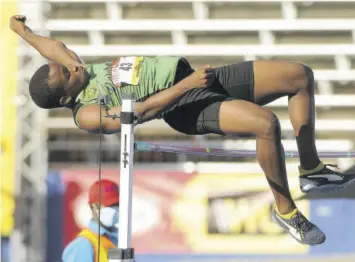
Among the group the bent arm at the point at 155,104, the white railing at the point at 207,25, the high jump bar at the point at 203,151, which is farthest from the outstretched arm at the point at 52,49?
the white railing at the point at 207,25

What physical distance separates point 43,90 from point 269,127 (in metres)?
0.71

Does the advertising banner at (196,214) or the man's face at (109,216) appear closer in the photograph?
the man's face at (109,216)

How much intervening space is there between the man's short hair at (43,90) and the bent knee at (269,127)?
2.10 feet

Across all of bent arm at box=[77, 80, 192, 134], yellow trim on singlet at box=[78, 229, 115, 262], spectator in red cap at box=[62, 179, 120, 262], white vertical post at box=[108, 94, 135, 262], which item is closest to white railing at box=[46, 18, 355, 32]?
spectator in red cap at box=[62, 179, 120, 262]

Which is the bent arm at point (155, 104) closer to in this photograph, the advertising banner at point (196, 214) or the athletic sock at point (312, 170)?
the athletic sock at point (312, 170)

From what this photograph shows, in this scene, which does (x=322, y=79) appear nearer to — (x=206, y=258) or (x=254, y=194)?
(x=254, y=194)

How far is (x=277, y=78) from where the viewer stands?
2607 millimetres

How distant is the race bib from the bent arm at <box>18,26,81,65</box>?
0.72 feet

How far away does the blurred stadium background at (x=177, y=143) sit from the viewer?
4922 millimetres

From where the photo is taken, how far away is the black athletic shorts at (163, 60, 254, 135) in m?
2.52

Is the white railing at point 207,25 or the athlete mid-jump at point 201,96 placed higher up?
the white railing at point 207,25

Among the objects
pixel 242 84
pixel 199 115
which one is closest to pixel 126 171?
pixel 199 115

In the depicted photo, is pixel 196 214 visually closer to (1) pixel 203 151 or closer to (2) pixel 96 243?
(2) pixel 96 243

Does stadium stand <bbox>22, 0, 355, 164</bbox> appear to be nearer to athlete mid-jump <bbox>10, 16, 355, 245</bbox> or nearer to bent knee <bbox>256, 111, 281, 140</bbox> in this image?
athlete mid-jump <bbox>10, 16, 355, 245</bbox>
